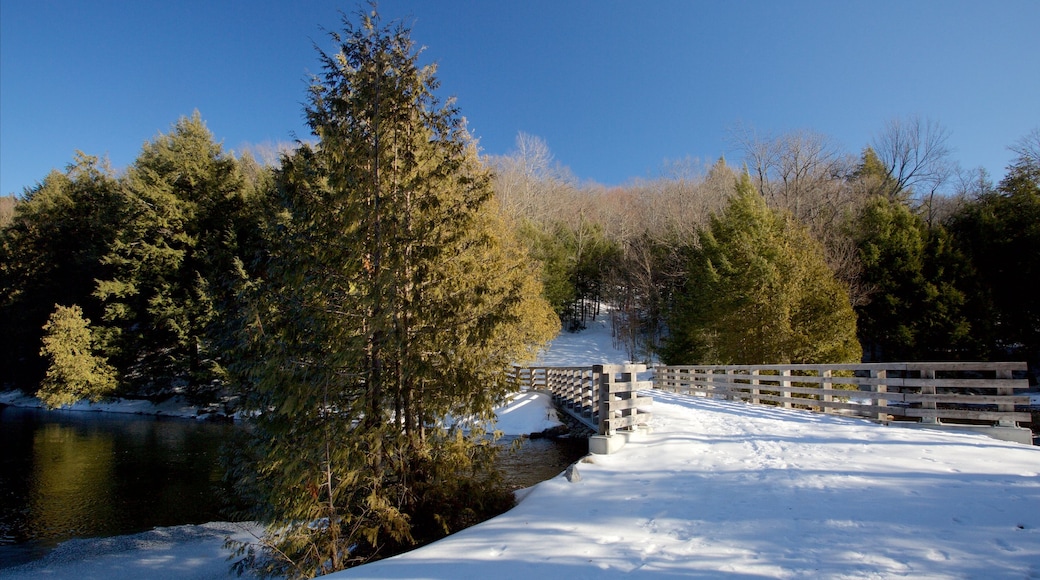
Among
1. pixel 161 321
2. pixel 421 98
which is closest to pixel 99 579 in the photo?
pixel 421 98

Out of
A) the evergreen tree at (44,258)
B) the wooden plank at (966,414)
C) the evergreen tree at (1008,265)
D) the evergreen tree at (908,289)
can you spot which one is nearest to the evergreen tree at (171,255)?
the evergreen tree at (44,258)

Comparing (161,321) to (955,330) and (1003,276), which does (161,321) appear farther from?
(1003,276)

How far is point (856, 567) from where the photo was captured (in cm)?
314

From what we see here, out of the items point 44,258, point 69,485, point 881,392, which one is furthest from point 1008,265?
point 44,258

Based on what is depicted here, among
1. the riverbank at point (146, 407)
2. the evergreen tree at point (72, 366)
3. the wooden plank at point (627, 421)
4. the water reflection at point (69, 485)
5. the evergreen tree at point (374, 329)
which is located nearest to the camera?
the evergreen tree at point (374, 329)

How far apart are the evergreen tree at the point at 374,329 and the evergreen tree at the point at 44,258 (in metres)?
31.7

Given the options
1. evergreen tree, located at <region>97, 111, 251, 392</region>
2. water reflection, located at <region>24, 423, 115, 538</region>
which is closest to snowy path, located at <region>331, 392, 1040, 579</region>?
water reflection, located at <region>24, 423, 115, 538</region>

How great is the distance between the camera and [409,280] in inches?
259

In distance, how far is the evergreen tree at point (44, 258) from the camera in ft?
99.3

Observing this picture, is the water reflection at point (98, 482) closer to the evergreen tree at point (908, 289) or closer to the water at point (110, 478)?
the water at point (110, 478)

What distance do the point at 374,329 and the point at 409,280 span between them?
0.84 metres

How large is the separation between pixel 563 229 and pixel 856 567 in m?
37.3

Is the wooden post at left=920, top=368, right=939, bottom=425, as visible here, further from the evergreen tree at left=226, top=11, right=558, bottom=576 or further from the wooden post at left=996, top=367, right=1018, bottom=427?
the evergreen tree at left=226, top=11, right=558, bottom=576

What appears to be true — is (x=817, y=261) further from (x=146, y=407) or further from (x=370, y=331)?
(x=146, y=407)
